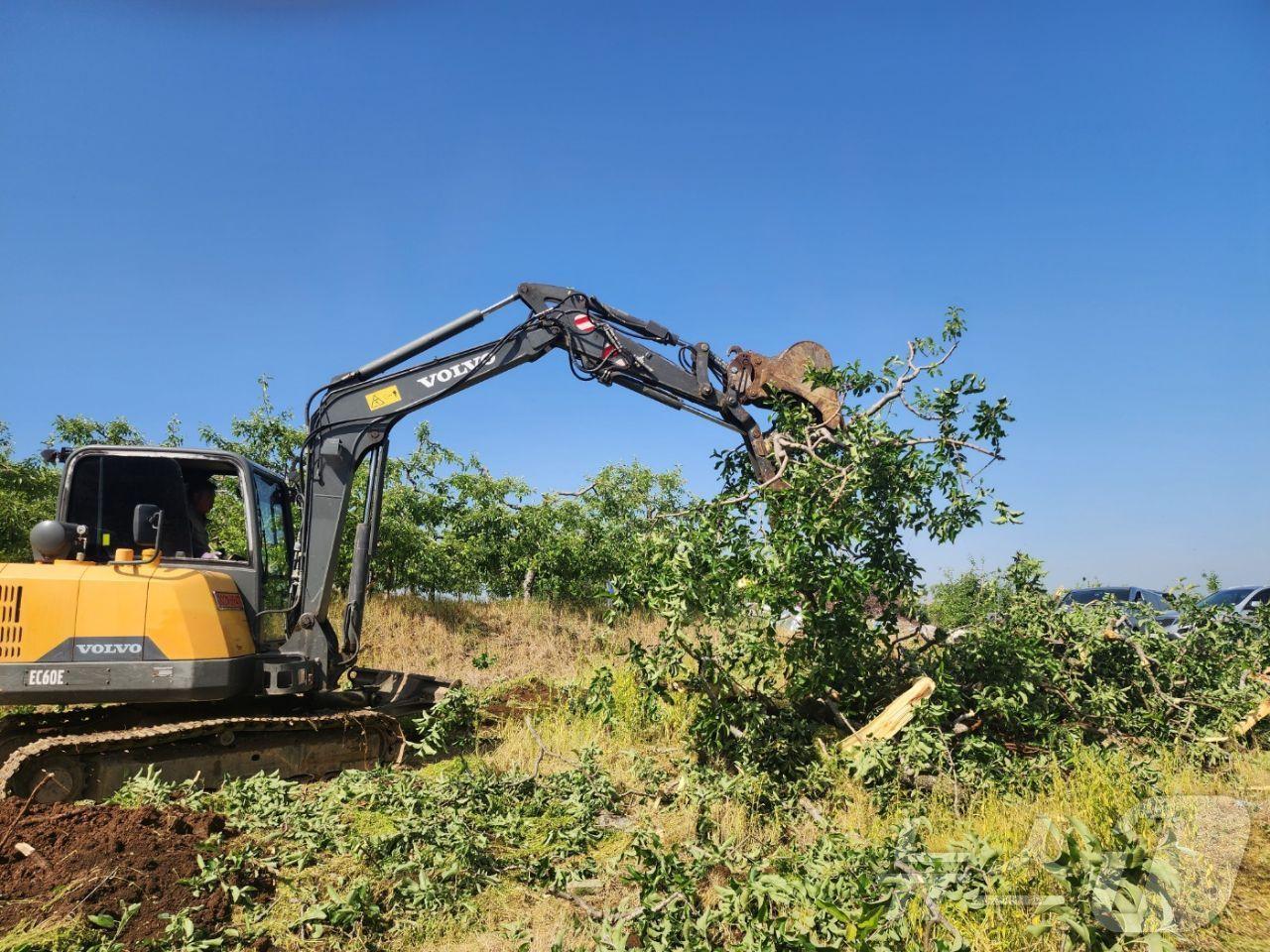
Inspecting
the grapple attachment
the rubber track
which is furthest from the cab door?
the grapple attachment

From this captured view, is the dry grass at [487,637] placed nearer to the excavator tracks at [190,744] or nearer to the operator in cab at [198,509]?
the excavator tracks at [190,744]

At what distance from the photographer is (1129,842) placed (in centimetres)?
339

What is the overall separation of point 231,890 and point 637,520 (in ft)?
40.5

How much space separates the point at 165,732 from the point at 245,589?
4.10 ft

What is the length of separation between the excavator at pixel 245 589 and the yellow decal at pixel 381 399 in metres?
0.02

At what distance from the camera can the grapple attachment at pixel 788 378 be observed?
6.93 metres

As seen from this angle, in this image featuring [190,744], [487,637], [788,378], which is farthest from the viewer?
[487,637]

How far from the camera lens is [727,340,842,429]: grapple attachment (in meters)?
6.93

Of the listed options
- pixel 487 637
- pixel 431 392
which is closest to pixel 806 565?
pixel 431 392

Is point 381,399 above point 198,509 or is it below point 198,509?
above

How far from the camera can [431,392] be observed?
7695 mm

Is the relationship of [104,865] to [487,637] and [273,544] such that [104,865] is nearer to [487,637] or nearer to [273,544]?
[273,544]

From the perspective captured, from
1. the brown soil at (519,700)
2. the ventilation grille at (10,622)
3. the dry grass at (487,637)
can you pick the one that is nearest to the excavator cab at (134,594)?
the ventilation grille at (10,622)

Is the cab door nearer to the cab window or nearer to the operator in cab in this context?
the cab window
